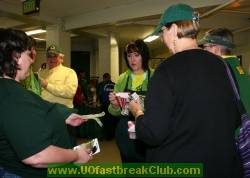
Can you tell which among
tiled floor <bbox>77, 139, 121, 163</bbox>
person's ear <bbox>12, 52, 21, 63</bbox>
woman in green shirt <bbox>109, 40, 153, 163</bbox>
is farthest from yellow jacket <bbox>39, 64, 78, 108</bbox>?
person's ear <bbox>12, 52, 21, 63</bbox>

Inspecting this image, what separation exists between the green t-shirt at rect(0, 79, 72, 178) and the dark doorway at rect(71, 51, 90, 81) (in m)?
11.6

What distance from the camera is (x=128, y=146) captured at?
2.44m

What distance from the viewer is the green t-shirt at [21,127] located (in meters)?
1.17

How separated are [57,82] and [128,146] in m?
1.54

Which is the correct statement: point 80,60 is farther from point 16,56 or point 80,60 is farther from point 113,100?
point 16,56

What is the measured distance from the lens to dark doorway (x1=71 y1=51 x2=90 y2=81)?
1280cm

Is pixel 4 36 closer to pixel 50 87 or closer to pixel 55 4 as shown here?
pixel 50 87

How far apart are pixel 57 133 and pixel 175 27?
2.34ft

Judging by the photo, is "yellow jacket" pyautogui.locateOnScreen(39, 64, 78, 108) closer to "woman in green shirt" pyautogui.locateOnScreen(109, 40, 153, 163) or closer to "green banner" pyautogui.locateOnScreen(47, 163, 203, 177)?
"woman in green shirt" pyautogui.locateOnScreen(109, 40, 153, 163)

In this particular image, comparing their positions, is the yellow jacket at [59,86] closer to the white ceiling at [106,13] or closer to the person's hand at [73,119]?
the person's hand at [73,119]

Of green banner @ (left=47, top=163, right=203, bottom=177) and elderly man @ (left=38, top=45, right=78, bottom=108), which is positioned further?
elderly man @ (left=38, top=45, right=78, bottom=108)

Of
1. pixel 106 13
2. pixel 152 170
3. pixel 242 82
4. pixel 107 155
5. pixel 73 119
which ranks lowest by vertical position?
pixel 107 155

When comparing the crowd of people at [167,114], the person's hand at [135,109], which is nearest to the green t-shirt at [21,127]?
the crowd of people at [167,114]

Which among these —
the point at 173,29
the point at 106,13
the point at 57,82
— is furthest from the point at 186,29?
the point at 106,13
